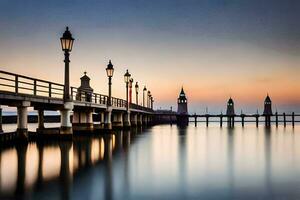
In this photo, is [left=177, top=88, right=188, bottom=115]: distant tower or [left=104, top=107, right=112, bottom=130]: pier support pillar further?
[left=177, top=88, right=188, bottom=115]: distant tower

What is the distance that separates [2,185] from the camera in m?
8.87

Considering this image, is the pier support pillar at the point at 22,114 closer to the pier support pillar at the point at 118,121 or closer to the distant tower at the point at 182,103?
the pier support pillar at the point at 118,121

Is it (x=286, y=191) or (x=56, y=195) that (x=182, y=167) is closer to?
(x=286, y=191)

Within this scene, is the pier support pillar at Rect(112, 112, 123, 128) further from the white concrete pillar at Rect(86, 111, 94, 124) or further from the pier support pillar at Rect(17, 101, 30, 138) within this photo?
the pier support pillar at Rect(17, 101, 30, 138)

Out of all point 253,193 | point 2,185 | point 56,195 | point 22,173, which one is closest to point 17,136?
point 22,173

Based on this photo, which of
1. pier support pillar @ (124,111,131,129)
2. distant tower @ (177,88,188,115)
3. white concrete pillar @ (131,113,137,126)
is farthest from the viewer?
→ distant tower @ (177,88,188,115)

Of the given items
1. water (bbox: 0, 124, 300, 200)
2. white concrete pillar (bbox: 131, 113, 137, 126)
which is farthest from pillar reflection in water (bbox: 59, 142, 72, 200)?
white concrete pillar (bbox: 131, 113, 137, 126)

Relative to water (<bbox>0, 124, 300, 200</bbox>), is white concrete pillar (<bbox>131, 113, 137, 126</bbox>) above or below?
above

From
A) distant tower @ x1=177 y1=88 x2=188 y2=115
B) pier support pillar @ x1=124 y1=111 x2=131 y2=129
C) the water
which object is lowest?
the water

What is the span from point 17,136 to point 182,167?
12.1 metres

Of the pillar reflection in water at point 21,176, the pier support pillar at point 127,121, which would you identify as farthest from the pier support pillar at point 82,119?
the pillar reflection in water at point 21,176

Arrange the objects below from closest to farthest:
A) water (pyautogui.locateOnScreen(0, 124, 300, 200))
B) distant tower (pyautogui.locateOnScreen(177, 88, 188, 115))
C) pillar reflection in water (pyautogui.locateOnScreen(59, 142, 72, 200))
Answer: pillar reflection in water (pyautogui.locateOnScreen(59, 142, 72, 200)) < water (pyautogui.locateOnScreen(0, 124, 300, 200)) < distant tower (pyautogui.locateOnScreen(177, 88, 188, 115))

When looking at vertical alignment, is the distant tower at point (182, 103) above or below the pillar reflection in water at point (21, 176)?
above

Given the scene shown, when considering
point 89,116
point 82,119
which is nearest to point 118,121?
point 82,119
